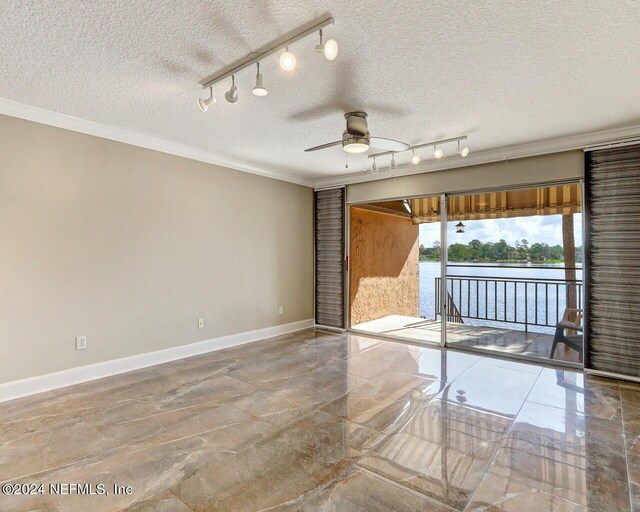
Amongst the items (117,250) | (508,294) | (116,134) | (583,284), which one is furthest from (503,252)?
(116,134)

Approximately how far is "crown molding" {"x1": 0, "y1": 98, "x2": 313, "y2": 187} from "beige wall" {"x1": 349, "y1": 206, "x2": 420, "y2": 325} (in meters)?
2.16

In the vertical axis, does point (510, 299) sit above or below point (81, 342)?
above

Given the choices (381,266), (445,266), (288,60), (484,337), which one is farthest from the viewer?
(381,266)

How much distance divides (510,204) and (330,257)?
280cm

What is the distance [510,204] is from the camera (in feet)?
14.1

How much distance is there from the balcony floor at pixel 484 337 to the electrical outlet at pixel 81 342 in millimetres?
3748

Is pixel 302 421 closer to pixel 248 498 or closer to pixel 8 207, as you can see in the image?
pixel 248 498

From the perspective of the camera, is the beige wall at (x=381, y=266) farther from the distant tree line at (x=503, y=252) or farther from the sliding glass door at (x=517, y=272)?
the sliding glass door at (x=517, y=272)

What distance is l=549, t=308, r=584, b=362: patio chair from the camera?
12.7 ft

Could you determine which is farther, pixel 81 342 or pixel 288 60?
pixel 81 342

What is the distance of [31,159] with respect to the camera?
3035 mm

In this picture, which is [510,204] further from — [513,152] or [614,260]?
[614,260]

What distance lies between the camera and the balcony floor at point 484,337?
4133mm

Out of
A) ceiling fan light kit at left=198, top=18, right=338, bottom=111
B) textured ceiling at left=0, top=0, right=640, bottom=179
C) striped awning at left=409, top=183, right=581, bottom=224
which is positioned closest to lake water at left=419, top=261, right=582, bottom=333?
striped awning at left=409, top=183, right=581, bottom=224
